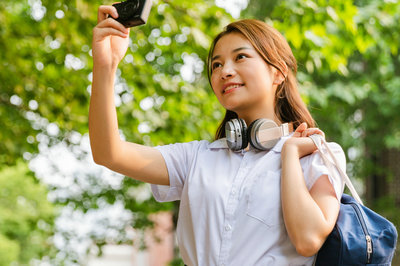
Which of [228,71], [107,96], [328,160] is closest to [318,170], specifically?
[328,160]

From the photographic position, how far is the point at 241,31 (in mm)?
2074

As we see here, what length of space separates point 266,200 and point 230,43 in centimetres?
65

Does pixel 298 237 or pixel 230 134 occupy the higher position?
pixel 230 134

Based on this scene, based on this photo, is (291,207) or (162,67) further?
(162,67)

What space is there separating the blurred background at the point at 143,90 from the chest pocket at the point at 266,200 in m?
0.85

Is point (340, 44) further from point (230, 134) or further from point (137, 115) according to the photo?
point (230, 134)

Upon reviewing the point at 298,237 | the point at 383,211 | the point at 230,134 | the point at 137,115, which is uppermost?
the point at 230,134

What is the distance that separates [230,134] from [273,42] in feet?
1.40

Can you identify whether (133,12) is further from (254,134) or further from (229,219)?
(229,219)

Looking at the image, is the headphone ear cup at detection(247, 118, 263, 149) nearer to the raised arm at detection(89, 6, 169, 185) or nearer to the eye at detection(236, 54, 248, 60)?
the eye at detection(236, 54, 248, 60)

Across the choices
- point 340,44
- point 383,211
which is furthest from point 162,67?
point 383,211

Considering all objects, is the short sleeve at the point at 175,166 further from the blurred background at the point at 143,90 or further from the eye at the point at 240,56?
the blurred background at the point at 143,90

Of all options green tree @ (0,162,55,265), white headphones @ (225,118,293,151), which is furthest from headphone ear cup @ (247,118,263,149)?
green tree @ (0,162,55,265)

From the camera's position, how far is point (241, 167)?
1944 mm
